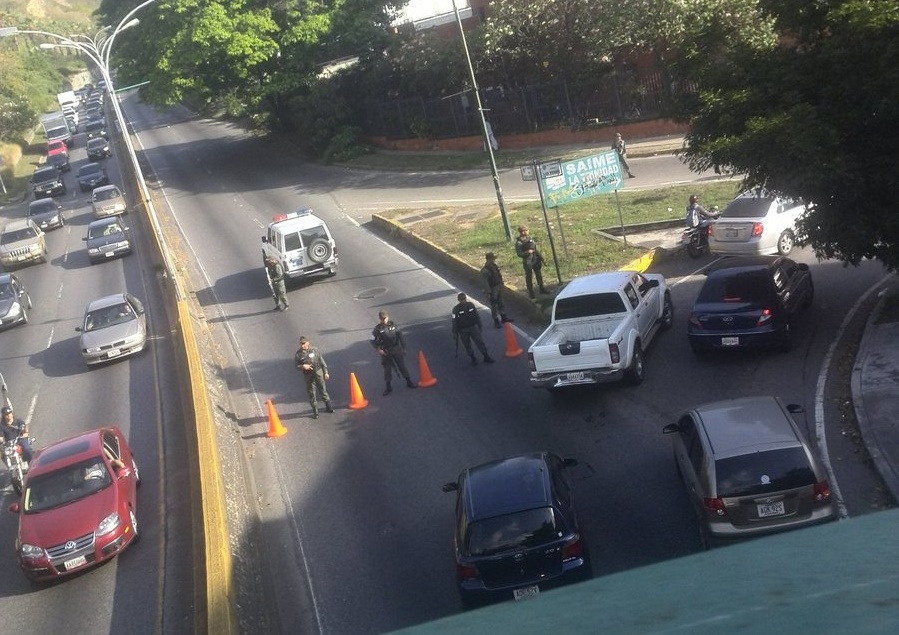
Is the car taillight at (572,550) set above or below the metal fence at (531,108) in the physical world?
below

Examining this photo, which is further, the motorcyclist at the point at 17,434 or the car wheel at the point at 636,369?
the motorcyclist at the point at 17,434

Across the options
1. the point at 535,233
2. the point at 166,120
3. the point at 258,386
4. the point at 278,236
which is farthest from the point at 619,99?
the point at 166,120

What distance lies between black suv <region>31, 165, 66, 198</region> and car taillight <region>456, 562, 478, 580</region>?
50.1 m

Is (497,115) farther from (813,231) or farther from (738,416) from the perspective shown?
(738,416)

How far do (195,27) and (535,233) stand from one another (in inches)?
974

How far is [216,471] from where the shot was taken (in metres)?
13.2

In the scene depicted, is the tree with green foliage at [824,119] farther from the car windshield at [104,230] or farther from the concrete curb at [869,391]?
the car windshield at [104,230]

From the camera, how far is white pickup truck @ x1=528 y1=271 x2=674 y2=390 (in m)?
14.7

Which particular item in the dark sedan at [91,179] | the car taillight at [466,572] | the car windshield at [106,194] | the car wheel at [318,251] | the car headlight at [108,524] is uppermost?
the dark sedan at [91,179]

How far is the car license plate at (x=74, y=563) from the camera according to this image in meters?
12.7

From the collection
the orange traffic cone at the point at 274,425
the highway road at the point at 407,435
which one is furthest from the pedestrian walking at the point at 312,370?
the orange traffic cone at the point at 274,425

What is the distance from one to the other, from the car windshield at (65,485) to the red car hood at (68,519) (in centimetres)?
14

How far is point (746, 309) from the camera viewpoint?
15406 millimetres

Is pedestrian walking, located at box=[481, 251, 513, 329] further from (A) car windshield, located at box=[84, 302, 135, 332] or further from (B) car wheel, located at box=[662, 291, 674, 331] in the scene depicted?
(A) car windshield, located at box=[84, 302, 135, 332]
